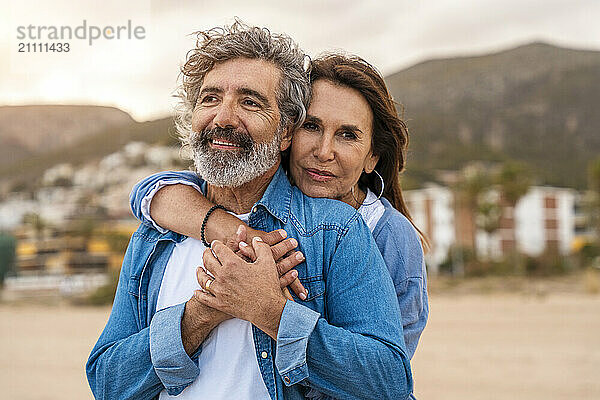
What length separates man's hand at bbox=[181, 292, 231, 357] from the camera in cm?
225

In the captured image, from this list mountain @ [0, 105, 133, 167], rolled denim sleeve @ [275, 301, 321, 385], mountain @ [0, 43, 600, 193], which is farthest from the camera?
mountain @ [0, 43, 600, 193]

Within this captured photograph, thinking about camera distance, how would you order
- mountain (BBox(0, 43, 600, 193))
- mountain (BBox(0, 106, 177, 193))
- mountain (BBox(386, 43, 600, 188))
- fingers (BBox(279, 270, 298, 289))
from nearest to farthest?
fingers (BBox(279, 270, 298, 289)) → mountain (BBox(0, 106, 177, 193)) → mountain (BBox(0, 43, 600, 193)) → mountain (BBox(386, 43, 600, 188))

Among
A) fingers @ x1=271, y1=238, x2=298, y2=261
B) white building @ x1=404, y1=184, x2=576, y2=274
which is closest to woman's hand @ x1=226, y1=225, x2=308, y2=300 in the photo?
fingers @ x1=271, y1=238, x2=298, y2=261

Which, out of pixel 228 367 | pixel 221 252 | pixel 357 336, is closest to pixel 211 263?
pixel 221 252

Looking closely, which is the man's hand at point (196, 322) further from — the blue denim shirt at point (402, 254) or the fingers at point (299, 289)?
the blue denim shirt at point (402, 254)

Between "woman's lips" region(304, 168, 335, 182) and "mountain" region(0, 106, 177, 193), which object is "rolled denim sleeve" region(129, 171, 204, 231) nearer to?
"woman's lips" region(304, 168, 335, 182)

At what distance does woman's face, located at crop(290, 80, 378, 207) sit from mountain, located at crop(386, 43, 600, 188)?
5885 centimetres

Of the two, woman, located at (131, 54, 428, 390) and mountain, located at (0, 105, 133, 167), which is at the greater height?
mountain, located at (0, 105, 133, 167)

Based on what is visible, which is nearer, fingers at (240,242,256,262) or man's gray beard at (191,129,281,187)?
fingers at (240,242,256,262)

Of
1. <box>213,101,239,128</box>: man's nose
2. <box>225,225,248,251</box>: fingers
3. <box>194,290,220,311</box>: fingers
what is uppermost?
<box>213,101,239,128</box>: man's nose

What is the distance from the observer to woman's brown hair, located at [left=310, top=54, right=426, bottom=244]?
2629 mm

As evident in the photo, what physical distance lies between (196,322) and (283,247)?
359mm

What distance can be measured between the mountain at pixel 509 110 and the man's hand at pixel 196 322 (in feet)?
195

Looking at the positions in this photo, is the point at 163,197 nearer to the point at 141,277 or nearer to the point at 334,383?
the point at 141,277
